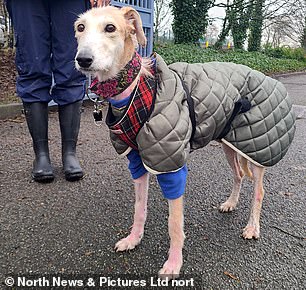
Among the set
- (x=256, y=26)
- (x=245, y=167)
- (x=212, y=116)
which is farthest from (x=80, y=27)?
(x=256, y=26)

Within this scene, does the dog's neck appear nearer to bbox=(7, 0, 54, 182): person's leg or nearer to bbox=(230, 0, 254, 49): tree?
bbox=(7, 0, 54, 182): person's leg

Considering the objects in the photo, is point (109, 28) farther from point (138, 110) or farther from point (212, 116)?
point (212, 116)

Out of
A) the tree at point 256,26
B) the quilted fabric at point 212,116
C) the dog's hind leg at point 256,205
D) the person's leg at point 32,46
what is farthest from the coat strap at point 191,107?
the tree at point 256,26

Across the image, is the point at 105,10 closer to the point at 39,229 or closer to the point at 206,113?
the point at 206,113

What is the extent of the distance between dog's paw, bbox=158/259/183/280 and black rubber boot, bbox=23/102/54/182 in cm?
145

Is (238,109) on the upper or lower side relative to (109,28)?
lower

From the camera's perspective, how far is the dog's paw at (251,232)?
2.29 m

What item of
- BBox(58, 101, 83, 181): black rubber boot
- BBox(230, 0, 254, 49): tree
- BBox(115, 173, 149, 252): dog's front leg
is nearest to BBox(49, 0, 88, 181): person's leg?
BBox(58, 101, 83, 181): black rubber boot

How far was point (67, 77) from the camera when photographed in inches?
116

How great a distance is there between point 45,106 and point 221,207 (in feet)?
5.69

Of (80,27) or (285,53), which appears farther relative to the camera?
(285,53)

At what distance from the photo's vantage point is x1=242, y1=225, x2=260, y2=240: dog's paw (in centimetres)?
229

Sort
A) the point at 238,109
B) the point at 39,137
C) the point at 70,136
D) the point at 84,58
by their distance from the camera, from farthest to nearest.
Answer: the point at 70,136 < the point at 39,137 < the point at 238,109 < the point at 84,58

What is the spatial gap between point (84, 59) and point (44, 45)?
1347mm
